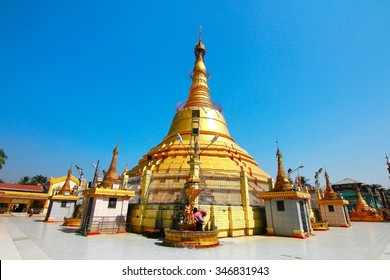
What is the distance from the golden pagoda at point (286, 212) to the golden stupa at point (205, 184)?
1107 millimetres

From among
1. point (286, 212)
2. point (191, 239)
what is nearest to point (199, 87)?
point (286, 212)

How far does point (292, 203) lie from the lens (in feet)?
53.0

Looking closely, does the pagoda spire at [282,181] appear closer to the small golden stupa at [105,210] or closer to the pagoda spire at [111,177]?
the small golden stupa at [105,210]

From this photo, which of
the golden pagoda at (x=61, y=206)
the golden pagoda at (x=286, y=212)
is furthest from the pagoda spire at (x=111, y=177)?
the golden pagoda at (x=286, y=212)

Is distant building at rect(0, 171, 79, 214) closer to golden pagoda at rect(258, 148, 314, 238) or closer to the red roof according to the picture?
the red roof

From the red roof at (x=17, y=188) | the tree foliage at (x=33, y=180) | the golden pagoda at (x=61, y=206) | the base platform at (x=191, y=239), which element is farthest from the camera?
the tree foliage at (x=33, y=180)

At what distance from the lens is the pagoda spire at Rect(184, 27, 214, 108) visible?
33.0 m

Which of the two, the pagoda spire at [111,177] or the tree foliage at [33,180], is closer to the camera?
the pagoda spire at [111,177]

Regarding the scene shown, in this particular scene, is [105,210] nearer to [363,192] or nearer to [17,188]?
[17,188]

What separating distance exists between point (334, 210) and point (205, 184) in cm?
1798

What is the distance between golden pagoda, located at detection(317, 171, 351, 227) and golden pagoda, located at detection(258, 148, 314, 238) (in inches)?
423

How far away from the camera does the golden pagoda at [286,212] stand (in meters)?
15.6

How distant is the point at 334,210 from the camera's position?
24.6 metres
